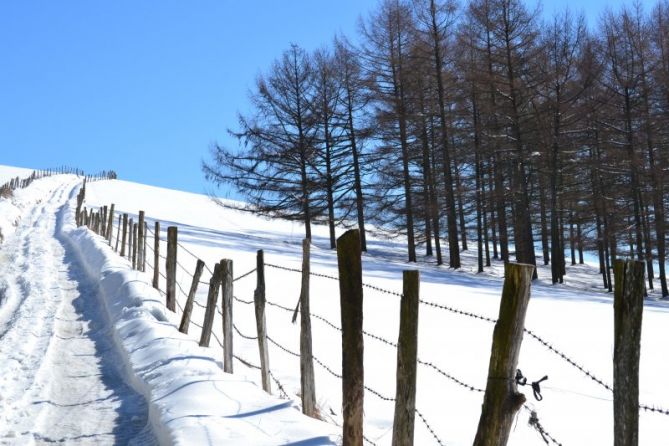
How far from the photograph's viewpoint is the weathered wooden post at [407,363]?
3.98 m

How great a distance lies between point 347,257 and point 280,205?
25.3 meters

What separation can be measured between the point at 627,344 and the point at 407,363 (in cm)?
138

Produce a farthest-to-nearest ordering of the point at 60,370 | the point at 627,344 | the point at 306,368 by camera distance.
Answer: the point at 60,370, the point at 306,368, the point at 627,344

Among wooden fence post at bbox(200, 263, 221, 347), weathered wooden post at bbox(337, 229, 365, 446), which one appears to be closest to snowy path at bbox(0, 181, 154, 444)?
wooden fence post at bbox(200, 263, 221, 347)

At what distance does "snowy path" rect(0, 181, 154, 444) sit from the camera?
18.7 feet

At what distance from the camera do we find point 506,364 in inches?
129

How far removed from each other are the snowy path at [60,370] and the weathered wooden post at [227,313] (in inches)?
37.4

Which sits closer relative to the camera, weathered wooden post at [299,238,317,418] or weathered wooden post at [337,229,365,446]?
weathered wooden post at [337,229,365,446]

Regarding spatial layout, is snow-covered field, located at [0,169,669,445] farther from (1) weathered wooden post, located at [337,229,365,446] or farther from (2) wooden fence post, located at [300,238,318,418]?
(1) weathered wooden post, located at [337,229,365,446]

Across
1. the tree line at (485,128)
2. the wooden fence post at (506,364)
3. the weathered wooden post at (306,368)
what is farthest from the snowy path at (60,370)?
the tree line at (485,128)

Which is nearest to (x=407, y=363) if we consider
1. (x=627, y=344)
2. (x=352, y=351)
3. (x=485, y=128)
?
(x=352, y=351)

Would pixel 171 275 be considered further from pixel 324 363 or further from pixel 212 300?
pixel 324 363

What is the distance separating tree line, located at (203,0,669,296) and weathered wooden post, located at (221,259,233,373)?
53.9ft

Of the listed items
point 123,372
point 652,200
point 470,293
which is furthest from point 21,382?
point 652,200
